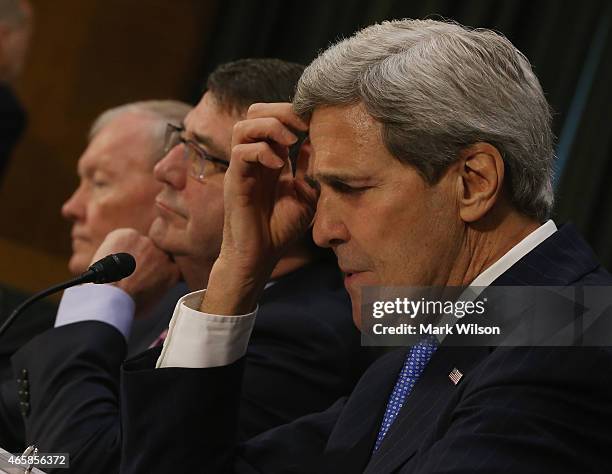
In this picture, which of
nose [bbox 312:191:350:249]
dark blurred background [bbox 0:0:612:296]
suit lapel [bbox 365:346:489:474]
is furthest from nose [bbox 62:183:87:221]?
suit lapel [bbox 365:346:489:474]

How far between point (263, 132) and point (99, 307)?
29.9 inches

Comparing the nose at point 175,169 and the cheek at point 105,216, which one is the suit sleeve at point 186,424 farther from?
the cheek at point 105,216

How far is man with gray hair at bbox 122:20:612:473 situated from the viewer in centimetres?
166

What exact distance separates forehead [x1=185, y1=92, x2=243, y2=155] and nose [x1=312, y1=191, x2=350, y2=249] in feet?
2.61

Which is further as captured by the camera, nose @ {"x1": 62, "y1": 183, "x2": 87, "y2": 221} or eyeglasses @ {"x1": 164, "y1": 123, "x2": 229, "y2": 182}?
nose @ {"x1": 62, "y1": 183, "x2": 87, "y2": 221}

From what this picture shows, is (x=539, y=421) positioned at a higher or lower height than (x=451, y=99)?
lower

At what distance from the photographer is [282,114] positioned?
2.11 metres

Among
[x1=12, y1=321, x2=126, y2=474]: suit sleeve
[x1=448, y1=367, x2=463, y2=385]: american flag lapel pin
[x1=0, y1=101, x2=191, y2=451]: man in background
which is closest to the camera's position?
[x1=448, y1=367, x2=463, y2=385]: american flag lapel pin

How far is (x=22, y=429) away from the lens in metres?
2.79

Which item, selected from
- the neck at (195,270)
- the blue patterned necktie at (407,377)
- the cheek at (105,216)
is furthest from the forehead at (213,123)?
the blue patterned necktie at (407,377)

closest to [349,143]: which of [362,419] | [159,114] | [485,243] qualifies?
[485,243]

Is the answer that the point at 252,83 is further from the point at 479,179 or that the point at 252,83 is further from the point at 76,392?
the point at 479,179

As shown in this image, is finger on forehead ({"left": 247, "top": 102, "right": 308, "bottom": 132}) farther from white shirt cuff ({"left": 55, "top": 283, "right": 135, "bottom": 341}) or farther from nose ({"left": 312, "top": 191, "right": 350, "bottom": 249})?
white shirt cuff ({"left": 55, "top": 283, "right": 135, "bottom": 341})

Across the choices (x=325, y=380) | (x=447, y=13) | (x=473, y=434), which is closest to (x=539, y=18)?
(x=447, y=13)
